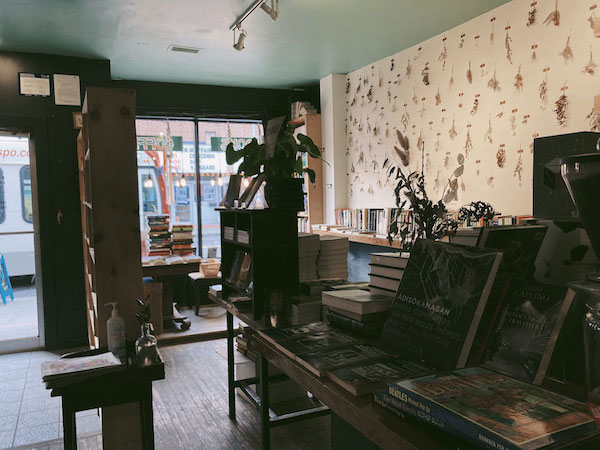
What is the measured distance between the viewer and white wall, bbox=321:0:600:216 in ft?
11.0

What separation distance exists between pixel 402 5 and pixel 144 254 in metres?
4.07

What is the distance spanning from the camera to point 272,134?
2.56 m

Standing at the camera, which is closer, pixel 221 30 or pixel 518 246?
pixel 518 246

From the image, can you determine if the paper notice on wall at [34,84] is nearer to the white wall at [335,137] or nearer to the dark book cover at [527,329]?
the white wall at [335,137]

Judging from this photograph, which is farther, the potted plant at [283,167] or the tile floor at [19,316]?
the tile floor at [19,316]

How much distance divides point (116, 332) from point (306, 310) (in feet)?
3.00

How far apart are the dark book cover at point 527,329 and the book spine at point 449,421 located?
32cm

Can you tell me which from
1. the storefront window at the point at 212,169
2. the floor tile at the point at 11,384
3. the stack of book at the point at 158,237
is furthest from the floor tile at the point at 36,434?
the storefront window at the point at 212,169

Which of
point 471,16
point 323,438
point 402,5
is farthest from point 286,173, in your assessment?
point 471,16

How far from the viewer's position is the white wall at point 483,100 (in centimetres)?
335

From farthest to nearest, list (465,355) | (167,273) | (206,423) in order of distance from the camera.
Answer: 1. (167,273)
2. (206,423)
3. (465,355)

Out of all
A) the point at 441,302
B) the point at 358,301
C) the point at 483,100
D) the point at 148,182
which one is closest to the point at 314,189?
the point at 148,182

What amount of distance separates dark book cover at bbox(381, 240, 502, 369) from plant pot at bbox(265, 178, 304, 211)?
1.17 meters

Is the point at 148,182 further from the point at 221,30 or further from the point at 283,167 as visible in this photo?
the point at 283,167
